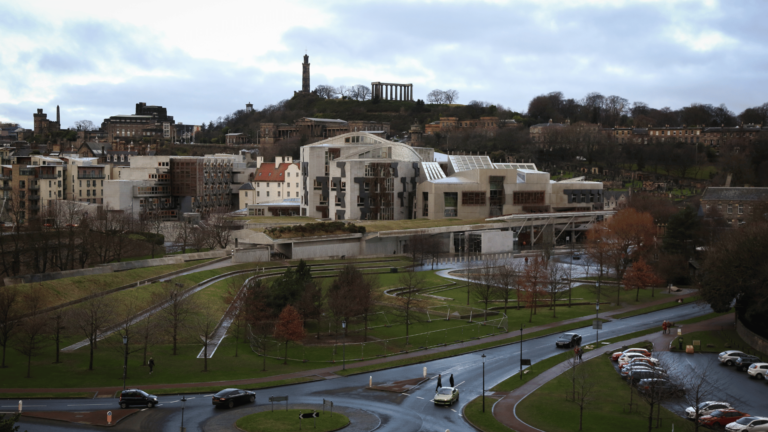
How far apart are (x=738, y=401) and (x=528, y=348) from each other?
14.3 m

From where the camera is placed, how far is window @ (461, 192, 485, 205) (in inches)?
4094

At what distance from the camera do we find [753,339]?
158 feet

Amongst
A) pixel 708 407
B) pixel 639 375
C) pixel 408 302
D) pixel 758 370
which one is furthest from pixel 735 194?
pixel 708 407

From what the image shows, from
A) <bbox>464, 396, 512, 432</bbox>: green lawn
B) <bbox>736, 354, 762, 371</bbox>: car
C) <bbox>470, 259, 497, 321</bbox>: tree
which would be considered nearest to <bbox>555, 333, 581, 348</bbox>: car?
<bbox>470, 259, 497, 321</bbox>: tree

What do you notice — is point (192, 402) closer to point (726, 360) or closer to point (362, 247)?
point (726, 360)

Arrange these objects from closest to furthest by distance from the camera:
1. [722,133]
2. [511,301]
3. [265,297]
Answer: [265,297] → [511,301] → [722,133]

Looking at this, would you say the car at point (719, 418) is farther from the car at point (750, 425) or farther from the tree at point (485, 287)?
the tree at point (485, 287)

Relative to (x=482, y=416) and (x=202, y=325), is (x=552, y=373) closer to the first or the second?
(x=482, y=416)

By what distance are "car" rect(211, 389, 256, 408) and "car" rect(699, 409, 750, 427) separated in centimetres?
2130

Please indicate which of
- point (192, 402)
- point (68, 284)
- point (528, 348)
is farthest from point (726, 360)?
point (68, 284)

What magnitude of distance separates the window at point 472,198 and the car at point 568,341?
55.2 metres

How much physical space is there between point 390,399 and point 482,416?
5.14 m

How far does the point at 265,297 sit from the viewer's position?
165 feet

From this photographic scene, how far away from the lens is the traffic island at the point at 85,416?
32.2 meters
